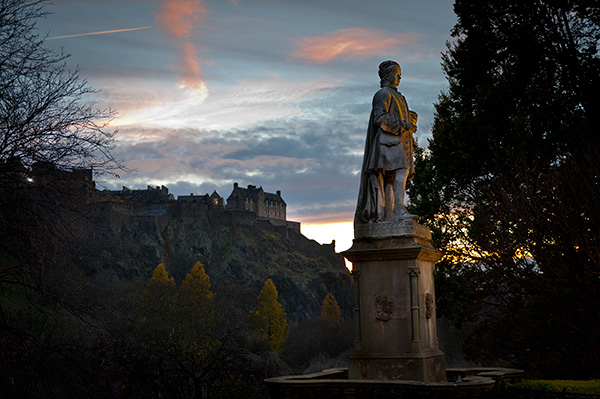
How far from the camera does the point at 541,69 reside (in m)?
19.1

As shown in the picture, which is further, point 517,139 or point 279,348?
point 279,348

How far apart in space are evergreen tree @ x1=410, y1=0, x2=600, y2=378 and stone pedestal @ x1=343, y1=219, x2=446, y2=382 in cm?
636

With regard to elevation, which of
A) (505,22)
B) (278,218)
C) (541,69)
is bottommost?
(541,69)

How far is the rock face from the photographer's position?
113m

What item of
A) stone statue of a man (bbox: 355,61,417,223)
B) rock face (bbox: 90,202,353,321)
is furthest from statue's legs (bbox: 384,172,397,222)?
rock face (bbox: 90,202,353,321)

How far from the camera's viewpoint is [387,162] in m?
9.30

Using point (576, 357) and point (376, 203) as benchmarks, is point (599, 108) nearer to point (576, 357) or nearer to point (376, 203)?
point (576, 357)

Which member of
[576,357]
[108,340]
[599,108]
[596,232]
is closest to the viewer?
[108,340]

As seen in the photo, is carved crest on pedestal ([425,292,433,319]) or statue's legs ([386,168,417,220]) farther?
statue's legs ([386,168,417,220])

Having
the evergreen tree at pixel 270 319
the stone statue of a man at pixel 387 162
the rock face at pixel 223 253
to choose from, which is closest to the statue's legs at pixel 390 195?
the stone statue of a man at pixel 387 162

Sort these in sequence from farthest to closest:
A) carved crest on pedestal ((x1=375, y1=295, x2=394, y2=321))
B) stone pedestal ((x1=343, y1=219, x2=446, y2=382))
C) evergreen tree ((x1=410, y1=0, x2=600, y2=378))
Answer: evergreen tree ((x1=410, y1=0, x2=600, y2=378)) < carved crest on pedestal ((x1=375, y1=295, x2=394, y2=321)) < stone pedestal ((x1=343, y1=219, x2=446, y2=382))

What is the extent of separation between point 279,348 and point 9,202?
225 feet

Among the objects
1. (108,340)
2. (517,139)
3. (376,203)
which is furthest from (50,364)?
(517,139)

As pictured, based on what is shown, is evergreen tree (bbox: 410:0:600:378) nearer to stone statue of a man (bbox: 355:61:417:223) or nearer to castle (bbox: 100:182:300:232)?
stone statue of a man (bbox: 355:61:417:223)
